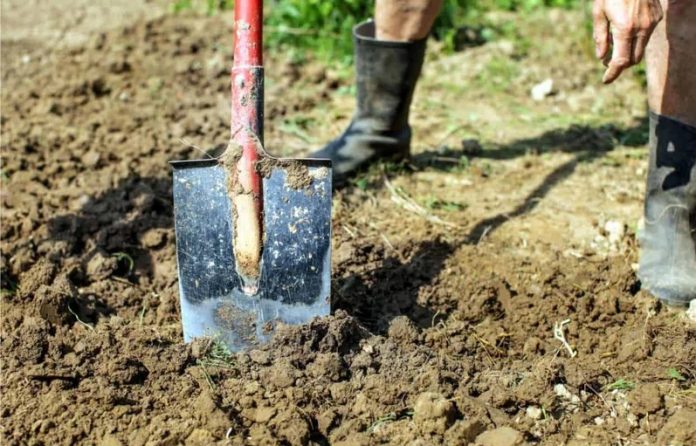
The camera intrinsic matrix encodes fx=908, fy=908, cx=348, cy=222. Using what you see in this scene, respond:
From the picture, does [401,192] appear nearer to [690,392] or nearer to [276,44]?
[690,392]

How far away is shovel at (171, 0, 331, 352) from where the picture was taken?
2.60m

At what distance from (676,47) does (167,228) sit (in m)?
1.85

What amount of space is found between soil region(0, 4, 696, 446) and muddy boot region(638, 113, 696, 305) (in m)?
0.08

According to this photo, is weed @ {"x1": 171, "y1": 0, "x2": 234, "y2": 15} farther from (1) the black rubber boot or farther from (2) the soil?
(1) the black rubber boot

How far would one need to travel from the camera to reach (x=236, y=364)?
251 centimetres

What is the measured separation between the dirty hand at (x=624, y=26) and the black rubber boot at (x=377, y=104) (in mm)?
1299

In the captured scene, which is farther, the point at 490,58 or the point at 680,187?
the point at 490,58

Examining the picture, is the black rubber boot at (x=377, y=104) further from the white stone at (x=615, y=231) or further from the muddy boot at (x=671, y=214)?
the muddy boot at (x=671, y=214)

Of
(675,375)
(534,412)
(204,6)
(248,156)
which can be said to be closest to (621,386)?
(675,375)

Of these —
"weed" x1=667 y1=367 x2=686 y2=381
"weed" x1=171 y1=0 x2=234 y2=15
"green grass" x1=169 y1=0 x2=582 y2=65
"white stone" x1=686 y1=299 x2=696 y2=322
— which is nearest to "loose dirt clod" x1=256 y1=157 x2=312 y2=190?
"weed" x1=667 y1=367 x2=686 y2=381

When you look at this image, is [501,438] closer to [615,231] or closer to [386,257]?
[386,257]

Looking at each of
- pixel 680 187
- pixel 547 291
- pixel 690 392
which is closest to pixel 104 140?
pixel 547 291

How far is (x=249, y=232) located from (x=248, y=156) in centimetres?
22

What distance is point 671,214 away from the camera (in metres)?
2.98
